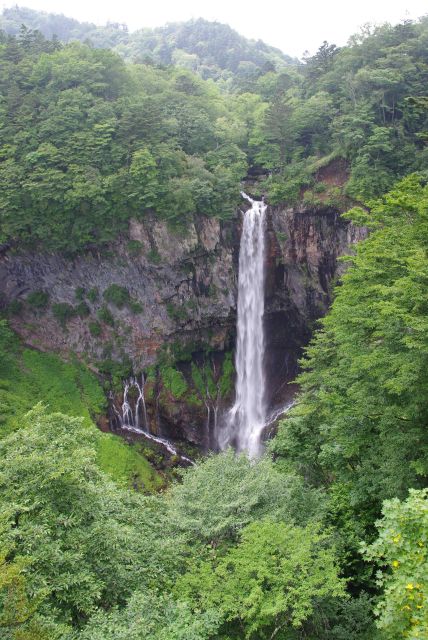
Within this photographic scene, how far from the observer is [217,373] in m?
29.5

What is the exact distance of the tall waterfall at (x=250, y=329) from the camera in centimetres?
2769

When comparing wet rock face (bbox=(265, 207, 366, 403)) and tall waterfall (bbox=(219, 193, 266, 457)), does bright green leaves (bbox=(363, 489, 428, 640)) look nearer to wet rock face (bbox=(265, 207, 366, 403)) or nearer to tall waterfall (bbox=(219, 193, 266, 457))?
wet rock face (bbox=(265, 207, 366, 403))

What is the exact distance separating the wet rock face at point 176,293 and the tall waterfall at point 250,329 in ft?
1.82

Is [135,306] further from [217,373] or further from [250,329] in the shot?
[250,329]

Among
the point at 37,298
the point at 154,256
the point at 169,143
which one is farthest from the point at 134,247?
the point at 37,298

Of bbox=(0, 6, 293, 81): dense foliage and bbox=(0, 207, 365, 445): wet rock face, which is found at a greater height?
bbox=(0, 6, 293, 81): dense foliage

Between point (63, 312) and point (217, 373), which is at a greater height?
A: point (63, 312)

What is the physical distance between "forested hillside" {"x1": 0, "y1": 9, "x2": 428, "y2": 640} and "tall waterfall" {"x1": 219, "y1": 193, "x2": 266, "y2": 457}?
113cm

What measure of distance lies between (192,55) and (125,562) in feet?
274

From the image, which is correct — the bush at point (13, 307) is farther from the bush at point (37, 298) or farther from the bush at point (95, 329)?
the bush at point (95, 329)

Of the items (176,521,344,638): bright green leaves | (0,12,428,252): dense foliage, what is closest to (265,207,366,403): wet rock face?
(0,12,428,252): dense foliage

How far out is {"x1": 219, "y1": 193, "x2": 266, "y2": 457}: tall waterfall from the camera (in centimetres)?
2769

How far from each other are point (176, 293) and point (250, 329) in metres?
5.16

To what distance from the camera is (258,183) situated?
1174 inches
